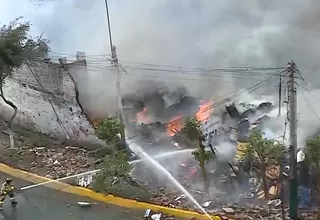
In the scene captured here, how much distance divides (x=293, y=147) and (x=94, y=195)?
3.02 meters

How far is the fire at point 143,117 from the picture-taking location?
36.0ft

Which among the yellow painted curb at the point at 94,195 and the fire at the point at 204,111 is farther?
the fire at the point at 204,111

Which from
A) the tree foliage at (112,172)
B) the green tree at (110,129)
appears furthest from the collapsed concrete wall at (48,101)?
the tree foliage at (112,172)

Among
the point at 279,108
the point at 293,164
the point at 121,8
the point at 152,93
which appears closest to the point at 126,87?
the point at 152,93

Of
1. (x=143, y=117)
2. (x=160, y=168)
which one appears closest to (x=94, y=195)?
A: (x=160, y=168)

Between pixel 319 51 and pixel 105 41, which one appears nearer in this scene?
pixel 319 51

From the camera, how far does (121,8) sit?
13023 millimetres

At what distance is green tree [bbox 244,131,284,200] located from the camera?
24.6 feet

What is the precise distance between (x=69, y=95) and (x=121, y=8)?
3309 mm

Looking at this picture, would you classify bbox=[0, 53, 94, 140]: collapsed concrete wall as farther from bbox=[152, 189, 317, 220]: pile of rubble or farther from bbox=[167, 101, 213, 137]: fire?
bbox=[152, 189, 317, 220]: pile of rubble

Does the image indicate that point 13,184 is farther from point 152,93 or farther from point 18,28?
point 152,93

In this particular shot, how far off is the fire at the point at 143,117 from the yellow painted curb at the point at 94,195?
2.58m

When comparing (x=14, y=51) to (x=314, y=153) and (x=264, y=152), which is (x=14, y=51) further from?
(x=314, y=153)

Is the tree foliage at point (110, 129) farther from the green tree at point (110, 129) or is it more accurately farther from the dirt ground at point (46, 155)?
the dirt ground at point (46, 155)
